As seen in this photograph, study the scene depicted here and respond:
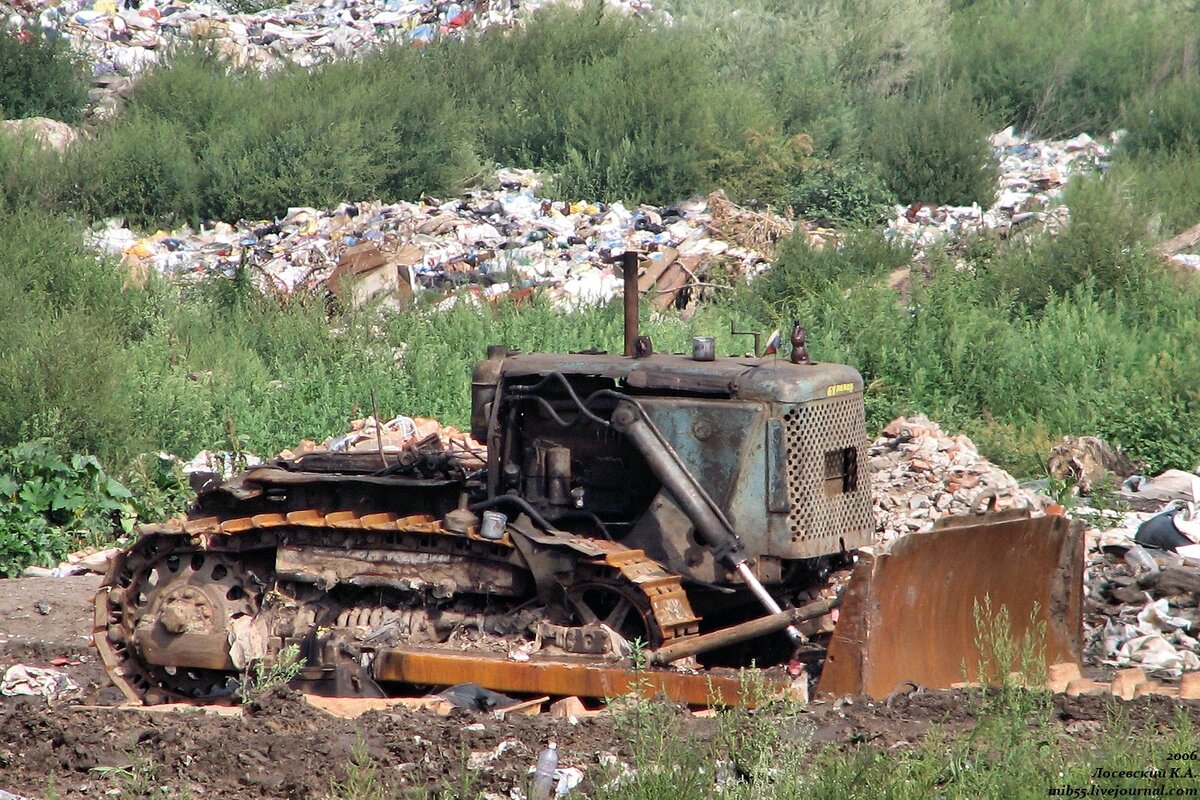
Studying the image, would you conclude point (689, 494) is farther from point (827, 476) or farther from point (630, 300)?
point (630, 300)

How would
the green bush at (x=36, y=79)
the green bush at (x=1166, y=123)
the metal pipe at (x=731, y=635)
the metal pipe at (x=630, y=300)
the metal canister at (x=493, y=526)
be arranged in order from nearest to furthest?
1. the metal pipe at (x=731, y=635)
2. the metal canister at (x=493, y=526)
3. the metal pipe at (x=630, y=300)
4. the green bush at (x=1166, y=123)
5. the green bush at (x=36, y=79)

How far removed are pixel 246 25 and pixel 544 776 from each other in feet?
86.3

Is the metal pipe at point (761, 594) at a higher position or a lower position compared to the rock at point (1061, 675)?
higher

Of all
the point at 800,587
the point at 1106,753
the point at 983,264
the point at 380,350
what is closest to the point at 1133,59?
the point at 983,264

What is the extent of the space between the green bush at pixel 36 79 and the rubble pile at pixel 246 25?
2.08 feet

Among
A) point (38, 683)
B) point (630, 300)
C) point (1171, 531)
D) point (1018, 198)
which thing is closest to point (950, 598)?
Answer: point (630, 300)

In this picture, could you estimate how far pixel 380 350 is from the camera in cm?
1599

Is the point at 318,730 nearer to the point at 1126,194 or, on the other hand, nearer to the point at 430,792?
the point at 430,792

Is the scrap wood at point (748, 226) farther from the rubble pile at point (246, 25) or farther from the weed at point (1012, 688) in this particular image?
the weed at point (1012, 688)

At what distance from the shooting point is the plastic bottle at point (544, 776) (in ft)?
18.0

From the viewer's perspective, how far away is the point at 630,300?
7.91m

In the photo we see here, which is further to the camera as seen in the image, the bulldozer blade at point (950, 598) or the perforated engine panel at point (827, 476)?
the perforated engine panel at point (827, 476)

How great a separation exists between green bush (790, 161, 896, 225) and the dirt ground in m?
16.6

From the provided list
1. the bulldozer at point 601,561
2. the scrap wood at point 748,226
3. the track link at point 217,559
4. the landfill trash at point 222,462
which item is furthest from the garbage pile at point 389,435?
the scrap wood at point 748,226
